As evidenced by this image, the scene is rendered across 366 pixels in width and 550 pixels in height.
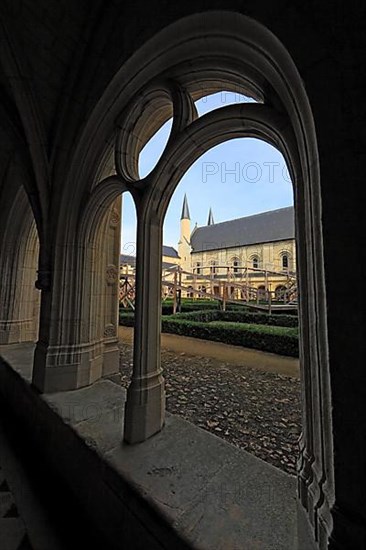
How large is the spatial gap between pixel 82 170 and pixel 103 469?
5.88 ft

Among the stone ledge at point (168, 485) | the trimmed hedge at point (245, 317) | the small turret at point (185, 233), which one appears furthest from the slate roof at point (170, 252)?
the stone ledge at point (168, 485)

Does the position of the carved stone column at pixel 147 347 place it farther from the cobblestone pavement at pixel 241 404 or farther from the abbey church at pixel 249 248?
the abbey church at pixel 249 248

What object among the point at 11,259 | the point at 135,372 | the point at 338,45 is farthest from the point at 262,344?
the point at 338,45

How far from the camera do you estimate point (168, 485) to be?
2.97ft

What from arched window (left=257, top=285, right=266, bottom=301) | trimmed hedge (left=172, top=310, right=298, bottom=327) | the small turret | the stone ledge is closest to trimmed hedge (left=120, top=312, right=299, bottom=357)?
trimmed hedge (left=172, top=310, right=298, bottom=327)

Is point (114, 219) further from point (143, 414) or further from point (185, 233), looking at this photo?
point (185, 233)

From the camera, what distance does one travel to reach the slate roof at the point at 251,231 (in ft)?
61.5

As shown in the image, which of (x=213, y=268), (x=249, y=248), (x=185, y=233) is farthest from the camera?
(x=185, y=233)

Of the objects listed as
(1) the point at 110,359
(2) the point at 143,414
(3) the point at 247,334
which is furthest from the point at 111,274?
(3) the point at 247,334

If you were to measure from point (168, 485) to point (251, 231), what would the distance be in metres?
20.6

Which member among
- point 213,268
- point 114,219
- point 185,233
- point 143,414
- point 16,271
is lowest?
point 143,414

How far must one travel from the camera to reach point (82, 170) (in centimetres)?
180

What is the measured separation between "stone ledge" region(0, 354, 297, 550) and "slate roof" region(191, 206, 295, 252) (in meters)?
18.1

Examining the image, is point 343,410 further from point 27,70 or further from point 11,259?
point 11,259
